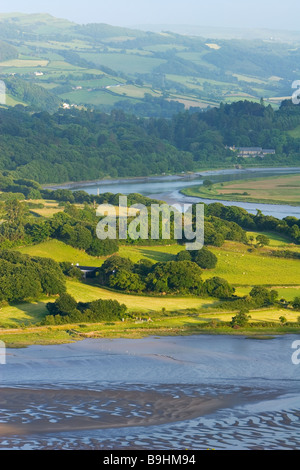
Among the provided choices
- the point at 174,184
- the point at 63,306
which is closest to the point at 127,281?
the point at 63,306

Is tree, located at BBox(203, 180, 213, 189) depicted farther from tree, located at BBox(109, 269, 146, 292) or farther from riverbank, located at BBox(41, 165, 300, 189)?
tree, located at BBox(109, 269, 146, 292)

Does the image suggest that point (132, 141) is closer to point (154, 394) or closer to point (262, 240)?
point (262, 240)

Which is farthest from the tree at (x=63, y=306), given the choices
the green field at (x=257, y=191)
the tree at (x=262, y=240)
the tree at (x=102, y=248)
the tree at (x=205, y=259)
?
the green field at (x=257, y=191)

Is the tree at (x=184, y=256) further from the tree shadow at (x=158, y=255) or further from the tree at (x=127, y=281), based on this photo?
the tree at (x=127, y=281)

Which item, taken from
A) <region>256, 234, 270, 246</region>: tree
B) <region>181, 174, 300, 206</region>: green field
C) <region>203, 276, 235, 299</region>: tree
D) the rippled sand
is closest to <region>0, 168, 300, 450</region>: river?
the rippled sand

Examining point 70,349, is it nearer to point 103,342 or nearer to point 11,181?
point 103,342

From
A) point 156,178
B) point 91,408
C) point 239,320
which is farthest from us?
point 156,178
